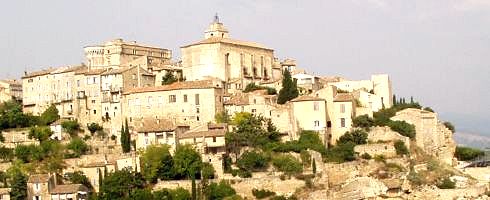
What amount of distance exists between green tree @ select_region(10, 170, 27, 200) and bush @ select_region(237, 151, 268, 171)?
12.2 meters

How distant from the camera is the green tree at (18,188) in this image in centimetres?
5231

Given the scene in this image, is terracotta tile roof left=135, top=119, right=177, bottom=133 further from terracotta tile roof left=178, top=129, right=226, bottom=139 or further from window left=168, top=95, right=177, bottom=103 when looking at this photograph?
window left=168, top=95, right=177, bottom=103

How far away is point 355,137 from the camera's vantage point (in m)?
55.7

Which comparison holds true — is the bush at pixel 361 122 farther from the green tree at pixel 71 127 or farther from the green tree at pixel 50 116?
the green tree at pixel 50 116

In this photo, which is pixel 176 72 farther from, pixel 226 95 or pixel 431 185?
pixel 431 185

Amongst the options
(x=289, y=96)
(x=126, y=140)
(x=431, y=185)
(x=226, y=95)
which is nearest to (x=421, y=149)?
(x=431, y=185)

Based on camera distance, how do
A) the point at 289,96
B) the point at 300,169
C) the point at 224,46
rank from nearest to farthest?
the point at 300,169 < the point at 289,96 < the point at 224,46

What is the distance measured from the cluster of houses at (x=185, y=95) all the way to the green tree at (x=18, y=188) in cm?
60

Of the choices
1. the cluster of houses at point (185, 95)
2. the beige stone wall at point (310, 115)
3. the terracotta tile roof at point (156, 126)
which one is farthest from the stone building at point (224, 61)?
the beige stone wall at point (310, 115)

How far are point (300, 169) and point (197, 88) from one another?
9.85 metres

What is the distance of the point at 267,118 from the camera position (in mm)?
57562

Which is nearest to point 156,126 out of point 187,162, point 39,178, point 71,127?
point 187,162

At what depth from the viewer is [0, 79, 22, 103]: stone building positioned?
6988cm

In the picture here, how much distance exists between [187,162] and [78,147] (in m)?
9.11
